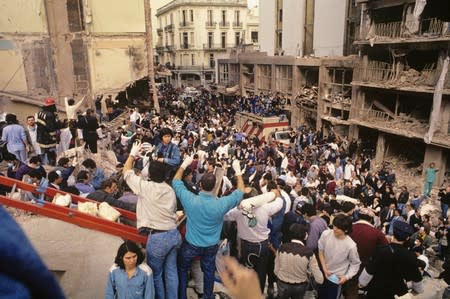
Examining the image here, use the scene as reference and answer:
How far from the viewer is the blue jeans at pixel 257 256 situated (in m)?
4.97

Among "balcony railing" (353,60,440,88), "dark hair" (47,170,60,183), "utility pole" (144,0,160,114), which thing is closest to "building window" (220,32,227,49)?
"balcony railing" (353,60,440,88)

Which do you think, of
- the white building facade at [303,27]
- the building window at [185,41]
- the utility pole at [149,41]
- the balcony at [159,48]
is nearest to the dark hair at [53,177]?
the utility pole at [149,41]

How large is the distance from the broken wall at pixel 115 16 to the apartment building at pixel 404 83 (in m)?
12.2

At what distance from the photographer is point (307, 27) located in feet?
109

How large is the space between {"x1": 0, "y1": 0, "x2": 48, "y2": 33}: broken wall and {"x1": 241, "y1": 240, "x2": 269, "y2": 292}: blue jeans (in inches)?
533

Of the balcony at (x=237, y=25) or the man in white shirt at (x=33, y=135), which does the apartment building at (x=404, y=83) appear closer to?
Answer: the man in white shirt at (x=33, y=135)

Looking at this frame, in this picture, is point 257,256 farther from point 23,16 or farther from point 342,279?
point 23,16

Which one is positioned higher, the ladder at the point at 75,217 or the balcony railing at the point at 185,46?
the balcony railing at the point at 185,46

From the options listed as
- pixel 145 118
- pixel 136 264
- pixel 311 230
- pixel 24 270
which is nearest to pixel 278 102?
pixel 145 118

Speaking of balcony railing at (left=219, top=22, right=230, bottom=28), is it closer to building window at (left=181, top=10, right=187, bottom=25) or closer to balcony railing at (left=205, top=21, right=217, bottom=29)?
balcony railing at (left=205, top=21, right=217, bottom=29)

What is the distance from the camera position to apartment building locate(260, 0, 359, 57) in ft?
93.5

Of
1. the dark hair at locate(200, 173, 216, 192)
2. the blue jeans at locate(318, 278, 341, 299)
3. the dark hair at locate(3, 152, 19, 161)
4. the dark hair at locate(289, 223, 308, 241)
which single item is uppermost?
the dark hair at locate(200, 173, 216, 192)

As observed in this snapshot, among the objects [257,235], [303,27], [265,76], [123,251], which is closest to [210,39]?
[303,27]

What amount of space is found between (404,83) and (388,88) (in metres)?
0.88
